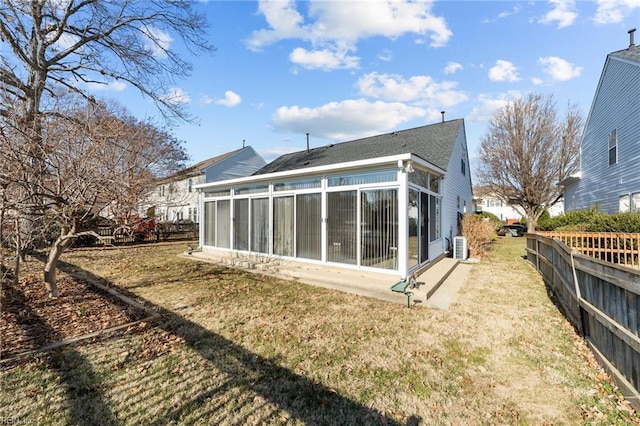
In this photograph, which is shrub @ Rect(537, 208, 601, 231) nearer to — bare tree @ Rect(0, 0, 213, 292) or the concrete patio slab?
the concrete patio slab

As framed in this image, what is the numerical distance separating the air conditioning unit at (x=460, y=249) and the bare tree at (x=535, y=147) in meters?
13.8

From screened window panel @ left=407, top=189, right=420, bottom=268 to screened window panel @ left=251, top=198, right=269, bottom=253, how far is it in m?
4.85

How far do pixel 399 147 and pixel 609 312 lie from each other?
31.4ft

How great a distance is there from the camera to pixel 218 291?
6.68 m

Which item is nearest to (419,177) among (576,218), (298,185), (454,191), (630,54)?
(298,185)

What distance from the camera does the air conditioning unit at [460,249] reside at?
33.8ft

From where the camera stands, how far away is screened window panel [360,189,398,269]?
22.3 feet

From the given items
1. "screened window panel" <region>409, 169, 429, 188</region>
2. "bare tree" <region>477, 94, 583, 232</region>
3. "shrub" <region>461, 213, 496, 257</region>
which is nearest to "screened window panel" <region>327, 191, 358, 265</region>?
"screened window panel" <region>409, 169, 429, 188</region>

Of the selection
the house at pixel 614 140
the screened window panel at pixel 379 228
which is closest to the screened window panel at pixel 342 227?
the screened window panel at pixel 379 228

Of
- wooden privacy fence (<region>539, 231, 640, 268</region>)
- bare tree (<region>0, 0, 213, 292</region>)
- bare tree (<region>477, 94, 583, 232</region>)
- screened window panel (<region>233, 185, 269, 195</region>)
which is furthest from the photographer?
bare tree (<region>477, 94, 583, 232</region>)

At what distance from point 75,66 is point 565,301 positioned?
16015 millimetres

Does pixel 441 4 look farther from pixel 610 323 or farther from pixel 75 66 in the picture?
pixel 75 66

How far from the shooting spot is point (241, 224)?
1079 cm

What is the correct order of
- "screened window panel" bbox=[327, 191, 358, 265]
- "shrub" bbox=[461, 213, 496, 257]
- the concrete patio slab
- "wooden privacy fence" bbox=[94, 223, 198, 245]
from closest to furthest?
the concrete patio slab, "screened window panel" bbox=[327, 191, 358, 265], "shrub" bbox=[461, 213, 496, 257], "wooden privacy fence" bbox=[94, 223, 198, 245]
